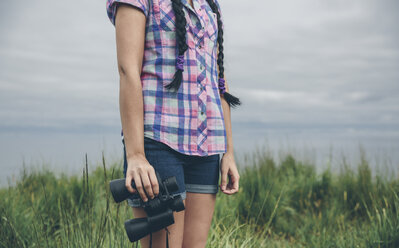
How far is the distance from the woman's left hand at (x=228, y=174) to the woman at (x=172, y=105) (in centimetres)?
10

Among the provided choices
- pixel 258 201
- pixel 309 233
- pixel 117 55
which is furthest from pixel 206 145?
pixel 309 233

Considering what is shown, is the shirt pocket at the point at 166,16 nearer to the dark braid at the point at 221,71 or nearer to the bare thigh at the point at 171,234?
the dark braid at the point at 221,71

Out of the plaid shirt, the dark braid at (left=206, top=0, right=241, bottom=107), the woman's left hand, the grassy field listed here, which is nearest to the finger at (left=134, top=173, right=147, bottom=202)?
the plaid shirt

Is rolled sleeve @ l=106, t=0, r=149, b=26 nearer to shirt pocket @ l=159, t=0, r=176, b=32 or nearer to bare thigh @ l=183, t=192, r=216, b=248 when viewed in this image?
shirt pocket @ l=159, t=0, r=176, b=32

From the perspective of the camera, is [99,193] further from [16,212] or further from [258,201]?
[258,201]

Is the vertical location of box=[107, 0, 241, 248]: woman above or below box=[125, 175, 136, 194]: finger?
above

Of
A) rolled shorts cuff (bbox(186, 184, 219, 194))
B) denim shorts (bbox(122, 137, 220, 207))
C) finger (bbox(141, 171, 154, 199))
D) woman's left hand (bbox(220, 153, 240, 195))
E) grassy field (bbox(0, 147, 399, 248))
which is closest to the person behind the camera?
finger (bbox(141, 171, 154, 199))

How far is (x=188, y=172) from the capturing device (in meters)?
1.50

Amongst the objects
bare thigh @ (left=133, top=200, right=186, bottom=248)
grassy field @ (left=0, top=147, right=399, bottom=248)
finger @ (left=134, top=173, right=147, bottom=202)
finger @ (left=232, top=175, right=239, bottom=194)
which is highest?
finger @ (left=134, top=173, right=147, bottom=202)

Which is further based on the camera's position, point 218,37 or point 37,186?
point 37,186

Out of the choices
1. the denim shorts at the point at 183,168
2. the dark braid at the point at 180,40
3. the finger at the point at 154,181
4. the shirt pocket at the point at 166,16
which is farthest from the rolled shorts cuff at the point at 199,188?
the shirt pocket at the point at 166,16

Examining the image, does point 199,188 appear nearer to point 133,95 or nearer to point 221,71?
point 133,95

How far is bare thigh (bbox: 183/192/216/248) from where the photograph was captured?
1.54 m

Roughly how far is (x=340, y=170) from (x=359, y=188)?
1.98 feet
